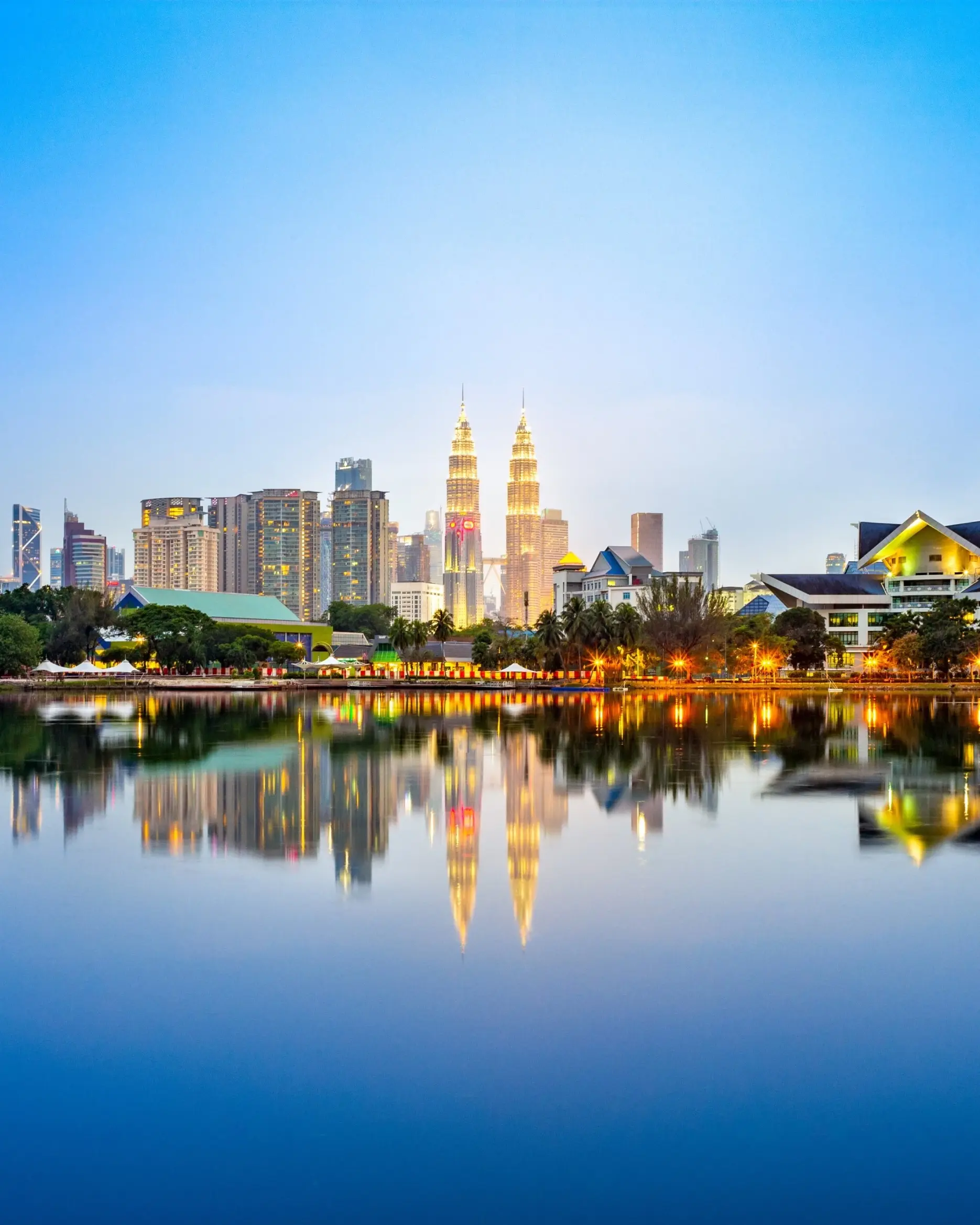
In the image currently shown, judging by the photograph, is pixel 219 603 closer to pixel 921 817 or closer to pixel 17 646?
pixel 17 646

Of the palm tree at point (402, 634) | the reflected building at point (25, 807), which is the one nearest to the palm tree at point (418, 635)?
the palm tree at point (402, 634)

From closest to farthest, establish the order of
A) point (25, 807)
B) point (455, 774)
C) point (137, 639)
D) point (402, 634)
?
1. point (25, 807)
2. point (455, 774)
3. point (137, 639)
4. point (402, 634)

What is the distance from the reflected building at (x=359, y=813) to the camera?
45.6ft

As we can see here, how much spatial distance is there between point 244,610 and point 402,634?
76.2 ft

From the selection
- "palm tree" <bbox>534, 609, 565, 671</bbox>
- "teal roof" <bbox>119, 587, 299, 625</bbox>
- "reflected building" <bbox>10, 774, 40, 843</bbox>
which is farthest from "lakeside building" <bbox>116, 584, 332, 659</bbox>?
"reflected building" <bbox>10, 774, 40, 843</bbox>

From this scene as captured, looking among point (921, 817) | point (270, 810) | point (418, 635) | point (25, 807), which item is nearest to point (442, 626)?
point (418, 635)

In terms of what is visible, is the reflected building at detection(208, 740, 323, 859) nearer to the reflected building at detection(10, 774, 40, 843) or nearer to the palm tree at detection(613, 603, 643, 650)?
the reflected building at detection(10, 774, 40, 843)

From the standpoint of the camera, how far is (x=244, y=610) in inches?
4242

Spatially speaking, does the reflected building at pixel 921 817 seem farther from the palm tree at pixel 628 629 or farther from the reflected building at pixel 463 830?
the palm tree at pixel 628 629

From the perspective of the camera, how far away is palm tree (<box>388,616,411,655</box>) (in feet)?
300

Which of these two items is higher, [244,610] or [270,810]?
[244,610]

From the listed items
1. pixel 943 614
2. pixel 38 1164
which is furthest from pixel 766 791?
pixel 943 614

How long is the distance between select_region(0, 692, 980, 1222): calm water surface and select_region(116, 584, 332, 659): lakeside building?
272 ft

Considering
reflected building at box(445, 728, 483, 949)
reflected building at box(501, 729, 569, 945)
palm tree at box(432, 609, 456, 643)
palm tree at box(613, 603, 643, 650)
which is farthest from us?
palm tree at box(432, 609, 456, 643)
